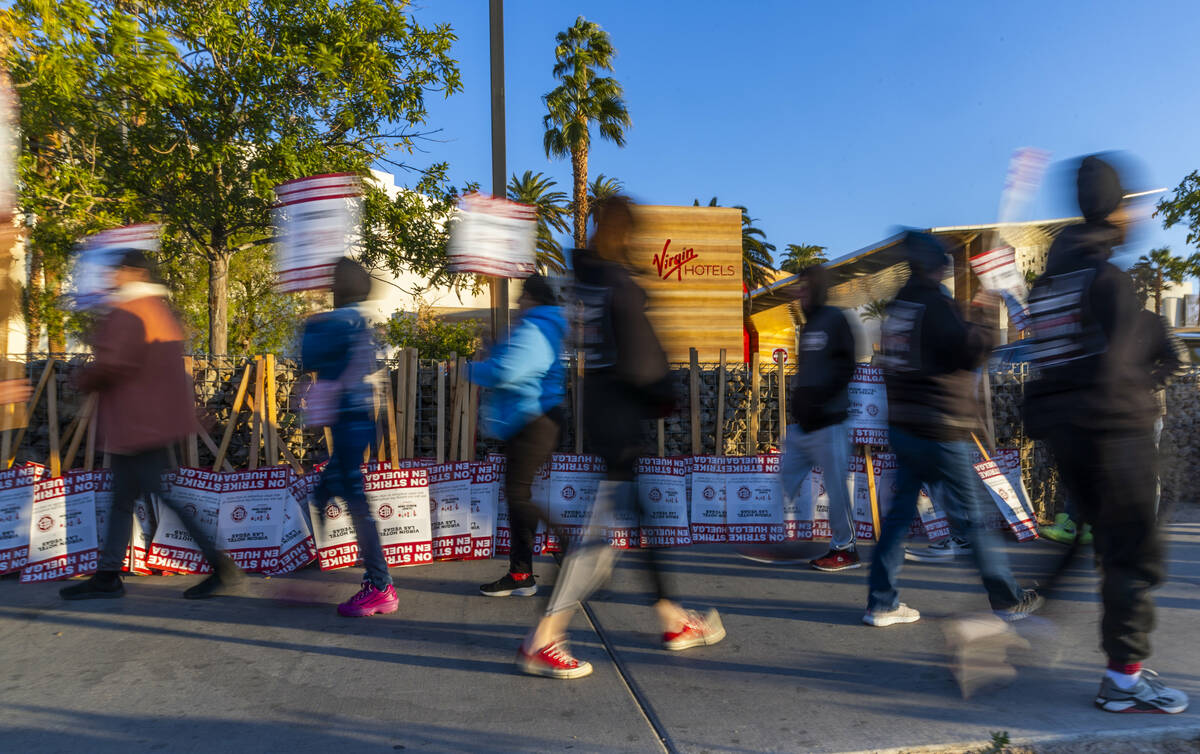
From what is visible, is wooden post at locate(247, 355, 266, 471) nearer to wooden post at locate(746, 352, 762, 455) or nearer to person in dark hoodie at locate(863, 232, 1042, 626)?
wooden post at locate(746, 352, 762, 455)

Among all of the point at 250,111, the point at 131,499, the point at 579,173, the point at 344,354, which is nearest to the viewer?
the point at 344,354

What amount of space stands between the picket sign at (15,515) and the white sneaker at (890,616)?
4997mm

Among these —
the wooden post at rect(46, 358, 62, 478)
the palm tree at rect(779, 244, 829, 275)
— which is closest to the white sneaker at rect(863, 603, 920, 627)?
the wooden post at rect(46, 358, 62, 478)

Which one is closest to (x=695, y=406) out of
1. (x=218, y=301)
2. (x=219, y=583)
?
(x=219, y=583)

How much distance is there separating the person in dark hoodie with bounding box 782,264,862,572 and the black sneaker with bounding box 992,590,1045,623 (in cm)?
126

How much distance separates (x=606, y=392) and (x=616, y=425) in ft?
0.48

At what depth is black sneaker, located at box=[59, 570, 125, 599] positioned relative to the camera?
4.47 m

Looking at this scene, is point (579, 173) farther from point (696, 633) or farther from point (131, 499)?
point (696, 633)

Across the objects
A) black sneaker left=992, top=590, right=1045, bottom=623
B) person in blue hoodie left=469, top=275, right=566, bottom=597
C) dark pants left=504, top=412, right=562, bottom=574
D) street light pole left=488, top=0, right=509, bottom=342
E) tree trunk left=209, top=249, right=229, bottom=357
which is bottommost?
black sneaker left=992, top=590, right=1045, bottom=623

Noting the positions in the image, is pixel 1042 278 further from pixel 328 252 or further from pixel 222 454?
pixel 222 454

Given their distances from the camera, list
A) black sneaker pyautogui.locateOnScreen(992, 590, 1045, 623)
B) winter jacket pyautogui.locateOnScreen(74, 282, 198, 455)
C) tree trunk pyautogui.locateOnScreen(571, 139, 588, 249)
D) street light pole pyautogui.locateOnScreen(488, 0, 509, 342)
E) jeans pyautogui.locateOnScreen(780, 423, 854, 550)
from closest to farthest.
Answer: black sneaker pyautogui.locateOnScreen(992, 590, 1045, 623), winter jacket pyautogui.locateOnScreen(74, 282, 198, 455), jeans pyautogui.locateOnScreen(780, 423, 854, 550), street light pole pyautogui.locateOnScreen(488, 0, 509, 342), tree trunk pyautogui.locateOnScreen(571, 139, 588, 249)

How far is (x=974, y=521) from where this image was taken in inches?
135

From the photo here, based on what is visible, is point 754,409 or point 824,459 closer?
point 824,459

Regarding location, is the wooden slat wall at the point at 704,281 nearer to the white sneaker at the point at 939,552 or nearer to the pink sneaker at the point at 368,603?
the white sneaker at the point at 939,552
